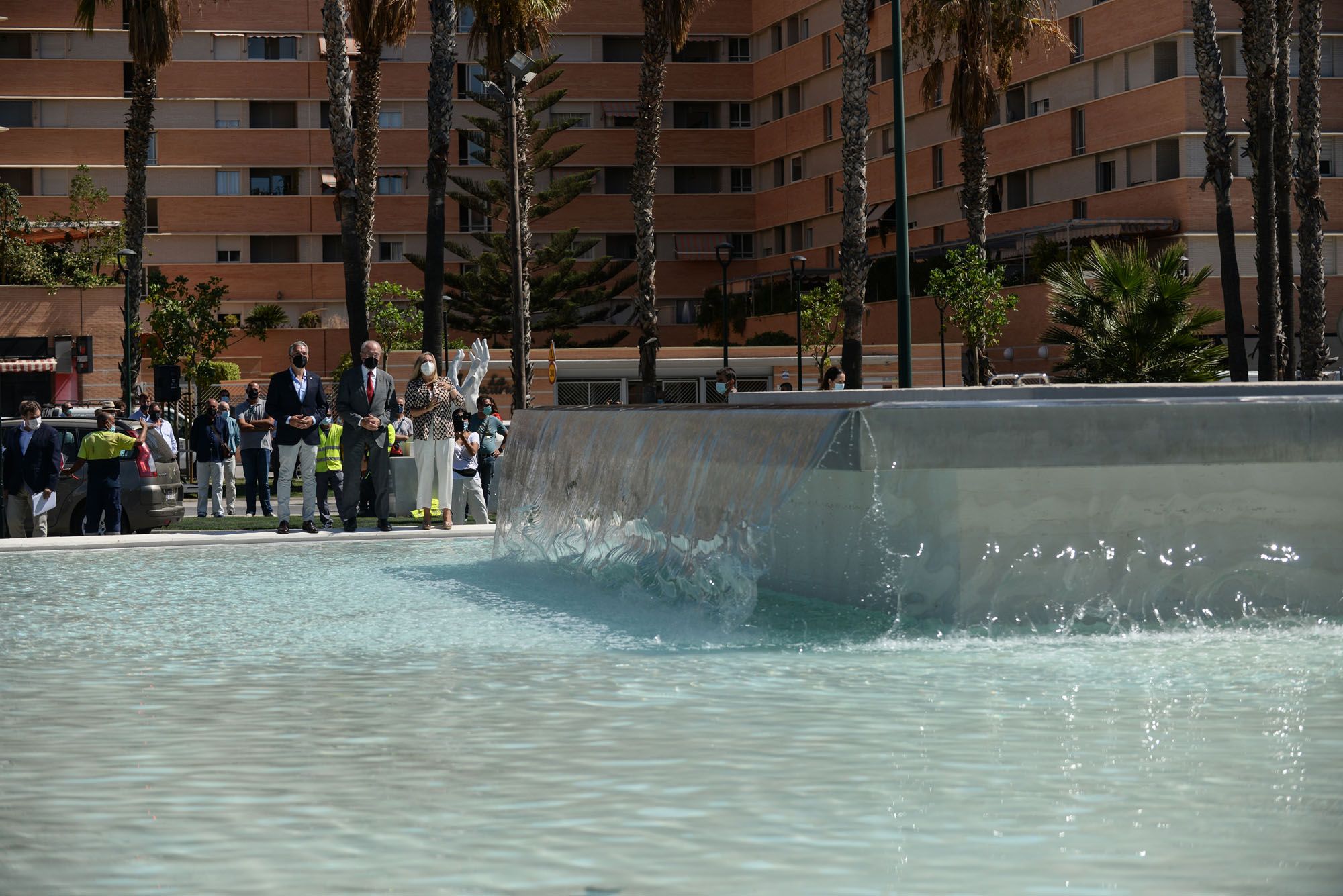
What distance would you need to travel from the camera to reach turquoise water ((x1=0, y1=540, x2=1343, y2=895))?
13.2ft

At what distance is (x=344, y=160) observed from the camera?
30734 mm

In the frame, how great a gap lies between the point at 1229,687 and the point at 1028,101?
4807cm

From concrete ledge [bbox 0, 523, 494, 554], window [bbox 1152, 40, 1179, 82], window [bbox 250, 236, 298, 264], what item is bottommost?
concrete ledge [bbox 0, 523, 494, 554]

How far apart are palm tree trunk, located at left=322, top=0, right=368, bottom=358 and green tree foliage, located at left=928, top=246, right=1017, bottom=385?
1462 centimetres

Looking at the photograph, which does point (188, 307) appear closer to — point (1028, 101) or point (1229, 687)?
point (1028, 101)

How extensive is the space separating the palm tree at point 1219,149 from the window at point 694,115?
4129cm

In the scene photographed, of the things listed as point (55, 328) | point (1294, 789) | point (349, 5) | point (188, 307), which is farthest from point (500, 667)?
point (55, 328)

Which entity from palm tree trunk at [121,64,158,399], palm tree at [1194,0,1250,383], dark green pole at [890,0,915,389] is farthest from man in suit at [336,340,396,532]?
palm tree trunk at [121,64,158,399]

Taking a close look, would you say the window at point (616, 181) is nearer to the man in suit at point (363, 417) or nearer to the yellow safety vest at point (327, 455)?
the yellow safety vest at point (327, 455)

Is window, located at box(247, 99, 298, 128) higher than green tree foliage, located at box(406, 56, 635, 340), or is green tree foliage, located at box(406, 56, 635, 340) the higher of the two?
window, located at box(247, 99, 298, 128)

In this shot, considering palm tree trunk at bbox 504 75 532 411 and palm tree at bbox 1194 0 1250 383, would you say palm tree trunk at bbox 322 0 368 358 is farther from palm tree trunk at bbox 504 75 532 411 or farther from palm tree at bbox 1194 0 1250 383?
palm tree at bbox 1194 0 1250 383

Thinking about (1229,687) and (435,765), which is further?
(1229,687)

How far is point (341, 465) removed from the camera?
1658 cm

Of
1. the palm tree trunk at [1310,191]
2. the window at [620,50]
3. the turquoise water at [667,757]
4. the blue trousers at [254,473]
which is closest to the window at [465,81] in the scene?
the window at [620,50]
